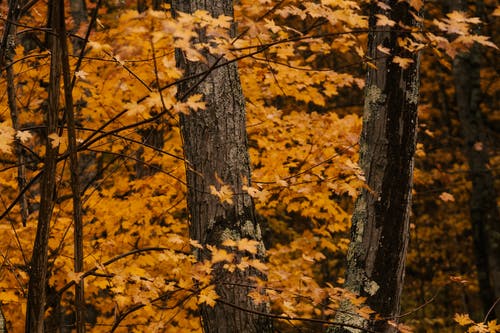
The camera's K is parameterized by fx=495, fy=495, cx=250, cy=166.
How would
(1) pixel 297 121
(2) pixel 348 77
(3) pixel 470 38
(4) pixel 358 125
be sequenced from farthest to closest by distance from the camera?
1. (1) pixel 297 121
2. (4) pixel 358 125
3. (2) pixel 348 77
4. (3) pixel 470 38

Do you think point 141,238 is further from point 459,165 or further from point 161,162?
point 459,165

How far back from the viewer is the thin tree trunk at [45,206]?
219 centimetres

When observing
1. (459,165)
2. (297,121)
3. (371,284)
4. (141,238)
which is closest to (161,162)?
(141,238)

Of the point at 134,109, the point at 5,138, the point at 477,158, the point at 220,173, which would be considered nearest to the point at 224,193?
the point at 220,173

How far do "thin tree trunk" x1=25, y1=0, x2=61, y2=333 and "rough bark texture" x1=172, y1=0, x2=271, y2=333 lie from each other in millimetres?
1025

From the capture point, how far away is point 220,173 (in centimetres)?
317

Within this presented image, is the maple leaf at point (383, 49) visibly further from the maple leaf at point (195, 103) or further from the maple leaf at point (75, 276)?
the maple leaf at point (75, 276)

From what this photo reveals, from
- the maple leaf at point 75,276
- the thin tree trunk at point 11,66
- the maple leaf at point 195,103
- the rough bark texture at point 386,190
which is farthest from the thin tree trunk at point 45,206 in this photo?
the rough bark texture at point 386,190

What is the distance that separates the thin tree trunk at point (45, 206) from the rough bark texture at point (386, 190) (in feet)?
6.10

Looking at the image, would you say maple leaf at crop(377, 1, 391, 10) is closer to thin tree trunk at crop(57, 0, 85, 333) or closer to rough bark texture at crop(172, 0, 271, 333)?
rough bark texture at crop(172, 0, 271, 333)

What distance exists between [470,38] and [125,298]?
2.42 meters

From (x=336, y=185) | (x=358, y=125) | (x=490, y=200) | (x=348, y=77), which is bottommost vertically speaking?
(x=490, y=200)

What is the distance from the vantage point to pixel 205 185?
3.16 m

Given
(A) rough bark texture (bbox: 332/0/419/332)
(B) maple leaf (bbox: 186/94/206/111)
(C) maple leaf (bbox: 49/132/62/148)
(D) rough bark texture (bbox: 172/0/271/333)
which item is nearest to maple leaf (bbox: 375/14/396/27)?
(A) rough bark texture (bbox: 332/0/419/332)
